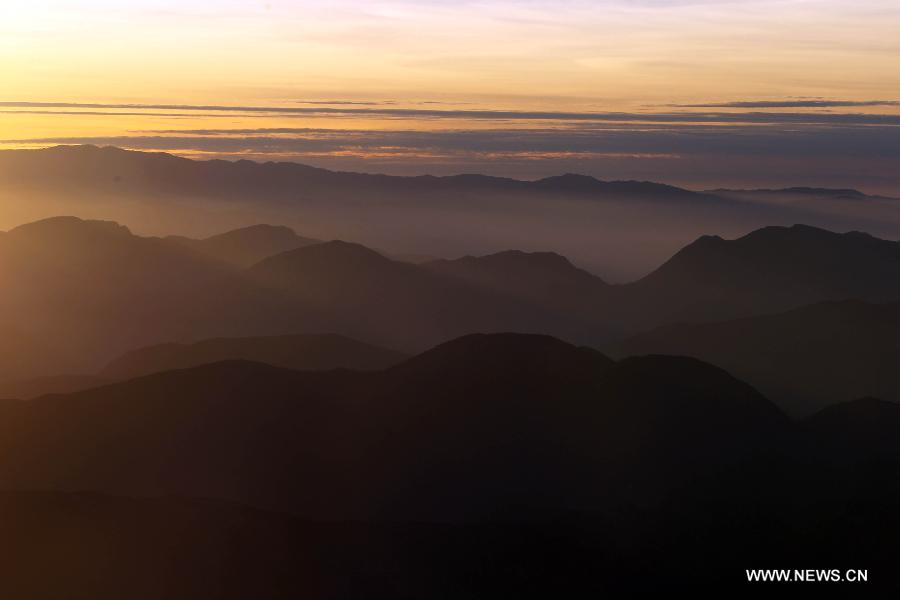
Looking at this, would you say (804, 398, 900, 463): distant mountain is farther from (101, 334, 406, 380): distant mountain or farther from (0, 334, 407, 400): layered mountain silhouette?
(101, 334, 406, 380): distant mountain

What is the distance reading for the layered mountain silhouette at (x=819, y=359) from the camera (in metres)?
166

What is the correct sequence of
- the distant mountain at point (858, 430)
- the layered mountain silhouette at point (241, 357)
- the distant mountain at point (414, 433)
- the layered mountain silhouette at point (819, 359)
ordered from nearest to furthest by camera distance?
the distant mountain at point (414, 433), the distant mountain at point (858, 430), the layered mountain silhouette at point (819, 359), the layered mountain silhouette at point (241, 357)

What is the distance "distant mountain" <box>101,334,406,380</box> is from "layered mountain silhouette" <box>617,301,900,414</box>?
6109 cm

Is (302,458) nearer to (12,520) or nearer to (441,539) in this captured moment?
(441,539)

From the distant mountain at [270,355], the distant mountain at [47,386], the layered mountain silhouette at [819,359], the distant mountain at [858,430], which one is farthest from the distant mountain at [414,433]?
the distant mountain at [270,355]

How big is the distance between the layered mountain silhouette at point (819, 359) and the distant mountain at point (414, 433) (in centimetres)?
4267

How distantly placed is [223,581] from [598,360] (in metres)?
59.7

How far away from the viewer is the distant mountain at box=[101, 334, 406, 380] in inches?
6860

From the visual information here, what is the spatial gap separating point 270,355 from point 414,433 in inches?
2974

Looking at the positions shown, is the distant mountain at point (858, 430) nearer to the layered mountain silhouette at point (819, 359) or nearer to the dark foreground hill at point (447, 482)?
the dark foreground hill at point (447, 482)

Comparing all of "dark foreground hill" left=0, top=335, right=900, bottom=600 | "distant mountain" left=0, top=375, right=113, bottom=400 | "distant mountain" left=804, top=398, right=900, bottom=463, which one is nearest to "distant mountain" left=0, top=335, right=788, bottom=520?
"dark foreground hill" left=0, top=335, right=900, bottom=600

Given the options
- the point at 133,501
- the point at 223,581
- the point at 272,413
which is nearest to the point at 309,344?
the point at 272,413

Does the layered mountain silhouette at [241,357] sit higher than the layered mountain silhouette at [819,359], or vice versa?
the layered mountain silhouette at [819,359]

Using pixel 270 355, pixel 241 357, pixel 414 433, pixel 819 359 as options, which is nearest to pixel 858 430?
pixel 414 433
